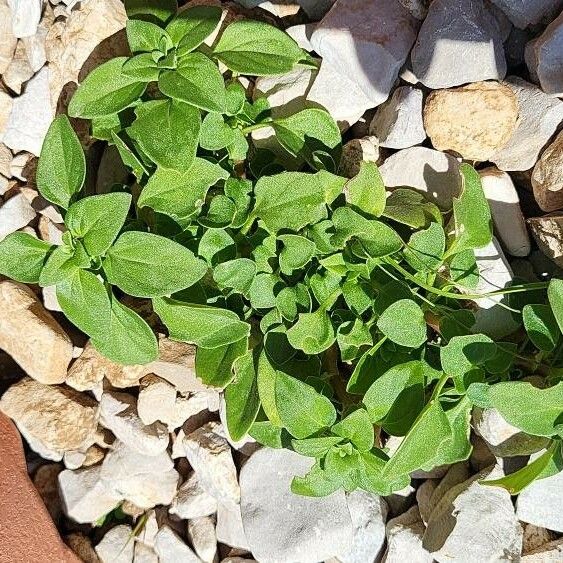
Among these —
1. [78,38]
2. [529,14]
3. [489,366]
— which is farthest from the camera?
[78,38]

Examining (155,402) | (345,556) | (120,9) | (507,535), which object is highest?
(120,9)

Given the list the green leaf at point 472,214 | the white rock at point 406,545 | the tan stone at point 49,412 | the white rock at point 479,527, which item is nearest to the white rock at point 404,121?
the green leaf at point 472,214

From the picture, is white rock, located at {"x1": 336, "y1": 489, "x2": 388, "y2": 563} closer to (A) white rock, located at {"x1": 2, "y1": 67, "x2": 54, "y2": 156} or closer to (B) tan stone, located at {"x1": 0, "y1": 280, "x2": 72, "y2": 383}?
(B) tan stone, located at {"x1": 0, "y1": 280, "x2": 72, "y2": 383}

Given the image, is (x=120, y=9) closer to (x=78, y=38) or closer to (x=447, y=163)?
(x=78, y=38)

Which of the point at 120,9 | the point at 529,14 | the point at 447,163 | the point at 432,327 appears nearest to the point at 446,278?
the point at 432,327

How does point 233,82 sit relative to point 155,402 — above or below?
above

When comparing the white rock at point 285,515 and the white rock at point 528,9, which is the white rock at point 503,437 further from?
the white rock at point 528,9
